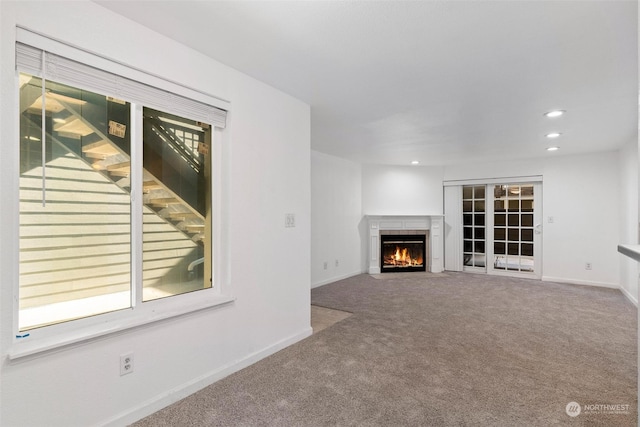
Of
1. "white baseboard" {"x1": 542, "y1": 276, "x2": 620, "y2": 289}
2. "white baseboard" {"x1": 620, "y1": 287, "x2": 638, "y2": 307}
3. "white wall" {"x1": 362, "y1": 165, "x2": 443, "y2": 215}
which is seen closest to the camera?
"white baseboard" {"x1": 620, "y1": 287, "x2": 638, "y2": 307}

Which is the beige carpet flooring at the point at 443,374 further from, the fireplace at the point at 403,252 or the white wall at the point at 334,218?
the fireplace at the point at 403,252

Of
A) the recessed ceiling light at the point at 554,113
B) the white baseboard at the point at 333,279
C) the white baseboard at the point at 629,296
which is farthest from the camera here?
the white baseboard at the point at 333,279

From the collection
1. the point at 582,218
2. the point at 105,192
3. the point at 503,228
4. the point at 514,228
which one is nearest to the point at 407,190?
the point at 503,228

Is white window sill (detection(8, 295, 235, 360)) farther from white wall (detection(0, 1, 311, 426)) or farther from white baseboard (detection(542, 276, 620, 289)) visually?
white baseboard (detection(542, 276, 620, 289))

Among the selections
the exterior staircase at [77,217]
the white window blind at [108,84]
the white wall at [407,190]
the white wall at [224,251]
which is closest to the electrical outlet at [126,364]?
the white wall at [224,251]

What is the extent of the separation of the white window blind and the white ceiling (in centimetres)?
37

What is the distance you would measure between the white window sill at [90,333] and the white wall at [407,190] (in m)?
5.49

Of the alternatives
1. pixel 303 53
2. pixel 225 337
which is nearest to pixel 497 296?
pixel 225 337

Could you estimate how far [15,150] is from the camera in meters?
1.53

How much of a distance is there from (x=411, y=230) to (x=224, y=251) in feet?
17.7

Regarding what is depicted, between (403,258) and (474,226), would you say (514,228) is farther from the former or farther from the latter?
(403,258)

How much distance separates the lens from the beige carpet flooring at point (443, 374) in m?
2.02

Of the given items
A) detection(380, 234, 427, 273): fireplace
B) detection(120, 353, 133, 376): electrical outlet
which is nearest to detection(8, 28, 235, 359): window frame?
detection(120, 353, 133, 376): electrical outlet

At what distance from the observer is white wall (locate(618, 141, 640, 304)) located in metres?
4.48
